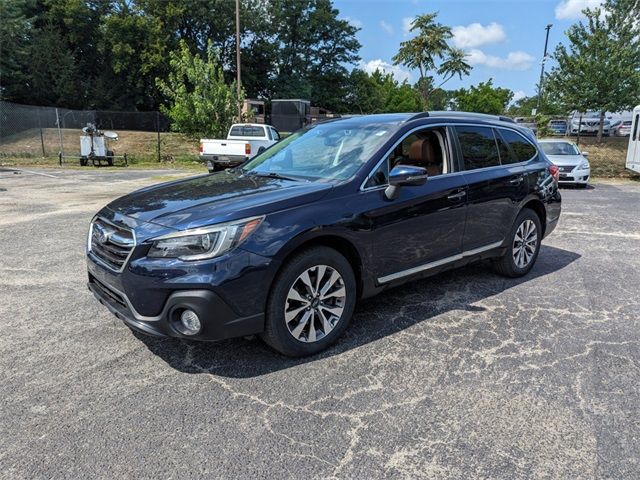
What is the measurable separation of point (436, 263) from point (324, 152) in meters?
1.40

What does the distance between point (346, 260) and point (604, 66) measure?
22387 millimetres

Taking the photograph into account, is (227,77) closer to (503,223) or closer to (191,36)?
(191,36)

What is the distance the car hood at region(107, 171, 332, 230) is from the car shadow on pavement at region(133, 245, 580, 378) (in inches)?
39.6

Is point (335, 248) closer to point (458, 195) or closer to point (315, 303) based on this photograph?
point (315, 303)

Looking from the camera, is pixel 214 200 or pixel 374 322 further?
pixel 374 322

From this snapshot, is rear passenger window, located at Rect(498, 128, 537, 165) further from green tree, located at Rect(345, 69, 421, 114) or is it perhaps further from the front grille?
green tree, located at Rect(345, 69, 421, 114)

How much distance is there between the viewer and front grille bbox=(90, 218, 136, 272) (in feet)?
10.2

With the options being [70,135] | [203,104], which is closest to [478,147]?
[203,104]

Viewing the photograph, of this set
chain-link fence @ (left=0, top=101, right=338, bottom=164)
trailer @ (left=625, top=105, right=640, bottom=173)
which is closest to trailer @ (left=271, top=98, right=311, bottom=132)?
chain-link fence @ (left=0, top=101, right=338, bottom=164)

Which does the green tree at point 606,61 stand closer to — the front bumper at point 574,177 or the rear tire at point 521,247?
the front bumper at point 574,177

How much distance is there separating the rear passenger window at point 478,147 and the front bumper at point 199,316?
2.68 m

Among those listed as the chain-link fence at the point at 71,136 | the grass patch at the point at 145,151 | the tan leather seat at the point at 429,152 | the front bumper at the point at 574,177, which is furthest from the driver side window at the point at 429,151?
the chain-link fence at the point at 71,136

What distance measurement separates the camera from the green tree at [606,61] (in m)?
20.5

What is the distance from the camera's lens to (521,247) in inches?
206
